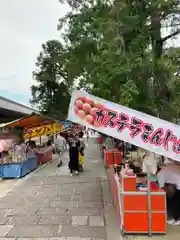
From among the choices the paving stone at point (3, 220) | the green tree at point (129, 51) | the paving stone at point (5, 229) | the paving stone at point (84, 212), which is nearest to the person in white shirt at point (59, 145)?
the green tree at point (129, 51)

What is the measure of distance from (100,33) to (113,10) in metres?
0.60

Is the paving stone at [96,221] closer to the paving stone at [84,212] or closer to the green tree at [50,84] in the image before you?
the paving stone at [84,212]

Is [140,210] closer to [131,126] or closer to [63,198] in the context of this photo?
[131,126]

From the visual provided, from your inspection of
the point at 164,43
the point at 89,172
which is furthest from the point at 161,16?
the point at 89,172

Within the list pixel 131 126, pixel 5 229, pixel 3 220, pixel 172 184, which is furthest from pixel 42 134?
pixel 131 126

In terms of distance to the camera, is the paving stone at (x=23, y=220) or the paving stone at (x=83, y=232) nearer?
the paving stone at (x=83, y=232)

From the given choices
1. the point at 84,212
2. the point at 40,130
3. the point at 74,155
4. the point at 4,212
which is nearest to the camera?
the point at 84,212

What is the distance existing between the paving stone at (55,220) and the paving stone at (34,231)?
0.71 feet

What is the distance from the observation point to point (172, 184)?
565cm

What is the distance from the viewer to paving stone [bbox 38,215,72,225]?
231 inches

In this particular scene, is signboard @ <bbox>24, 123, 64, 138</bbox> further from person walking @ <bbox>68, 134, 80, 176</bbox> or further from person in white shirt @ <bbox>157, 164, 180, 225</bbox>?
person in white shirt @ <bbox>157, 164, 180, 225</bbox>

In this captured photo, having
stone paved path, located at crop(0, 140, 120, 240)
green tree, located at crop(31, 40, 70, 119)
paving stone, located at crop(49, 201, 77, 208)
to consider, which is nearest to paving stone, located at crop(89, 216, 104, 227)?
stone paved path, located at crop(0, 140, 120, 240)

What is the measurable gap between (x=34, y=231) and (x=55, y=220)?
685 mm

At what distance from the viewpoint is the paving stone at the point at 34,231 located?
5230mm
